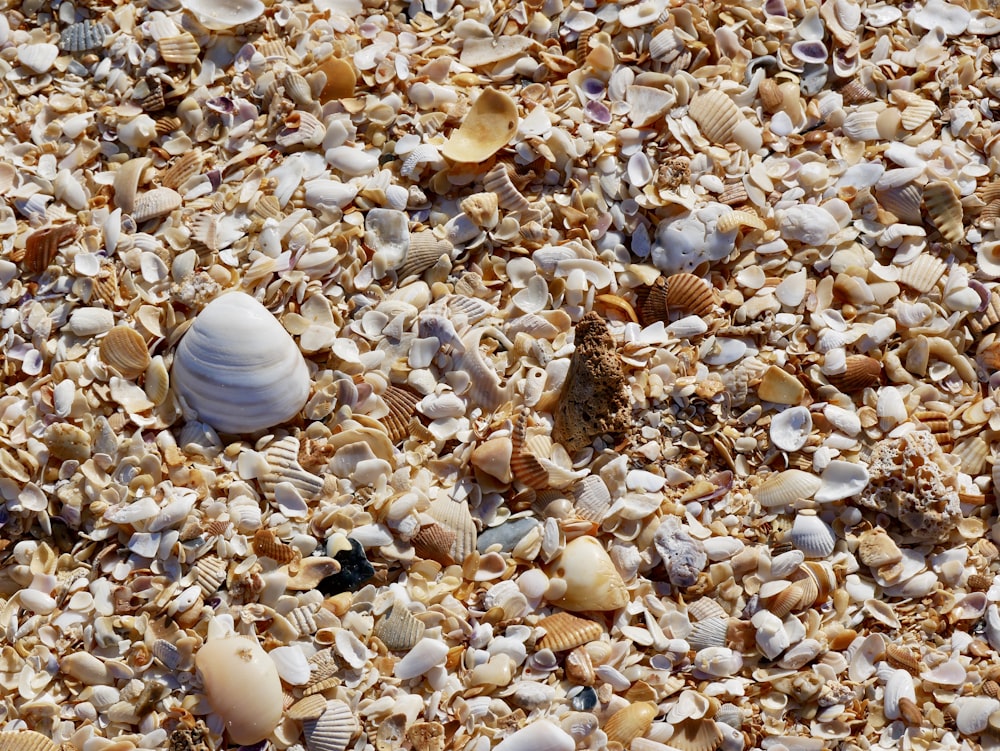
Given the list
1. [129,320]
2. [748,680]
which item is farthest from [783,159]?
[129,320]

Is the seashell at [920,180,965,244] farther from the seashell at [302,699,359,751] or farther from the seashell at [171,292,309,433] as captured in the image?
the seashell at [302,699,359,751]

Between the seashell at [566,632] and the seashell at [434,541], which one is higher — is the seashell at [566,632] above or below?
below

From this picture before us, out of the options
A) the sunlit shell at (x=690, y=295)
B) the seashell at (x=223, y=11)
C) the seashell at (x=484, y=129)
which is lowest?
the sunlit shell at (x=690, y=295)

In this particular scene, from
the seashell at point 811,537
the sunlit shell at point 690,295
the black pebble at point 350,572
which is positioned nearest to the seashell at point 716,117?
the sunlit shell at point 690,295

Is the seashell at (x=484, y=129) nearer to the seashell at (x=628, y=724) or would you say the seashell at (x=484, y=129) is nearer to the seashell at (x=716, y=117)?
the seashell at (x=716, y=117)

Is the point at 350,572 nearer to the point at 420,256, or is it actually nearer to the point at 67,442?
the point at 67,442

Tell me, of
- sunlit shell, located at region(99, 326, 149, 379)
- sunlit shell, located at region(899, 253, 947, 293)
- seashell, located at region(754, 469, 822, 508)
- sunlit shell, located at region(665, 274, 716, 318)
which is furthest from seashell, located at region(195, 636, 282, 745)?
sunlit shell, located at region(899, 253, 947, 293)

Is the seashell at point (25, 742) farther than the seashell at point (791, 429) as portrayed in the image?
No
